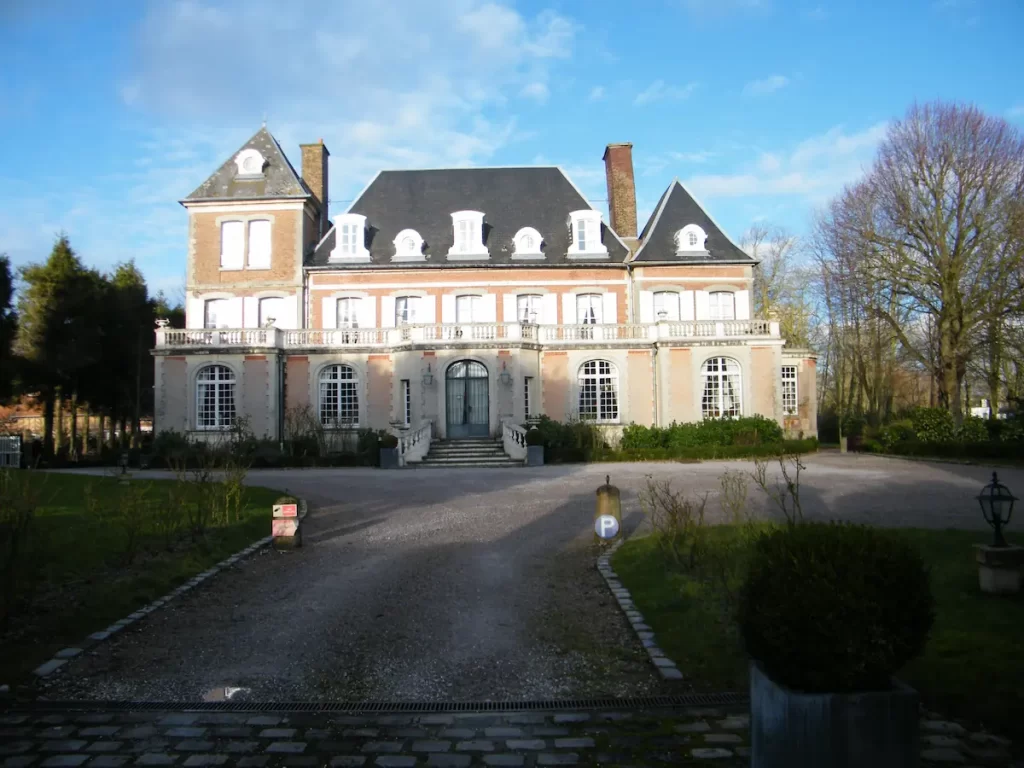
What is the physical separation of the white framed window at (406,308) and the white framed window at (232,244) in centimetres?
624

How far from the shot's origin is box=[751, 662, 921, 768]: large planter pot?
3.39 metres

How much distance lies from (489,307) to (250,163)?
1112cm

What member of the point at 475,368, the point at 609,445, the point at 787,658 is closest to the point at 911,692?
the point at 787,658

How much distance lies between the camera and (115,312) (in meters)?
35.5

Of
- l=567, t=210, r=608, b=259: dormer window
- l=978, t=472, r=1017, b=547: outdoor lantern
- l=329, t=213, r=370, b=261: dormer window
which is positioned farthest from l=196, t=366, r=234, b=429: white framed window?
l=978, t=472, r=1017, b=547: outdoor lantern

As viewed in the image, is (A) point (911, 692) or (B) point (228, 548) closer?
(A) point (911, 692)

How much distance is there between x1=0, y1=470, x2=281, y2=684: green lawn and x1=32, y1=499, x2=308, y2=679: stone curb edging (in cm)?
8

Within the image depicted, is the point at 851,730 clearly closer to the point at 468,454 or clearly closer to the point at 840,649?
the point at 840,649

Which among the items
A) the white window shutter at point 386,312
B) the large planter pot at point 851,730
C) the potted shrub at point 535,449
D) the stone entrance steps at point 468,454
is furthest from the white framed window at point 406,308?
the large planter pot at point 851,730

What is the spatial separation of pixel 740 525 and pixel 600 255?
77.2 ft

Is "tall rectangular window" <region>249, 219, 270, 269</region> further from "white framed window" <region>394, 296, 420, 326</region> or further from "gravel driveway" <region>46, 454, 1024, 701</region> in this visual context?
"gravel driveway" <region>46, 454, 1024, 701</region>

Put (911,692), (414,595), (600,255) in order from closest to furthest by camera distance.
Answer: (911,692) → (414,595) → (600,255)

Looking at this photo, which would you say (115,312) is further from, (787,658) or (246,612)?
(787,658)

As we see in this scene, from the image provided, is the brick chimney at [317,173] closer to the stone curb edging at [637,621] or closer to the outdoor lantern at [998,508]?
the stone curb edging at [637,621]
